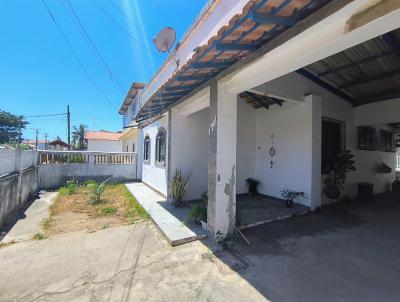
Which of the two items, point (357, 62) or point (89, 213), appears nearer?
point (357, 62)

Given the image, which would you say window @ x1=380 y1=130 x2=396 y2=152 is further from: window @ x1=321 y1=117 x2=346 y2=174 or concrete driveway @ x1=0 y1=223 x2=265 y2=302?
concrete driveway @ x1=0 y1=223 x2=265 y2=302

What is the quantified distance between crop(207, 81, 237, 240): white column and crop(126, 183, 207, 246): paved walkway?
44 centimetres

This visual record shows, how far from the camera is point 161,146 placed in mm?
8117

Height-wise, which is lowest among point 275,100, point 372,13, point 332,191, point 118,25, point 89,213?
point 89,213

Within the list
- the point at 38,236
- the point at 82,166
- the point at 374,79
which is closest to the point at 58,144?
the point at 82,166

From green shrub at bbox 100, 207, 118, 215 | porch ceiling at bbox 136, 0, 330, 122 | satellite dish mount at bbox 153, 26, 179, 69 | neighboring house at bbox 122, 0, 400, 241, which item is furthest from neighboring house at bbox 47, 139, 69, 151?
porch ceiling at bbox 136, 0, 330, 122

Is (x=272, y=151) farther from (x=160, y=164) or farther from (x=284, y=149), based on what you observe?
(x=160, y=164)

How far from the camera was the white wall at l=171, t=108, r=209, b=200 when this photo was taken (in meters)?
7.00

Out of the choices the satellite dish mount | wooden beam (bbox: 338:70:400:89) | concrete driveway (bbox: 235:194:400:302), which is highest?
the satellite dish mount

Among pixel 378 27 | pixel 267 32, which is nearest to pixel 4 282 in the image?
pixel 267 32

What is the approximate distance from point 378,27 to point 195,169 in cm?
592

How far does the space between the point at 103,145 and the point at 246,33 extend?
79.0 ft

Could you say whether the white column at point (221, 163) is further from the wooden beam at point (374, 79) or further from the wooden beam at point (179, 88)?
the wooden beam at point (374, 79)

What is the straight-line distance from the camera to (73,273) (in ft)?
10.2
